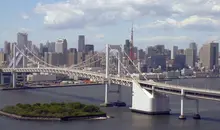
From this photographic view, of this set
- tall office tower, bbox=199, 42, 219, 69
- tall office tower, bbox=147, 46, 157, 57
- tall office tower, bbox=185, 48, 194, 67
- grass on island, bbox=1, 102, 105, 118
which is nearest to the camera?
grass on island, bbox=1, 102, 105, 118

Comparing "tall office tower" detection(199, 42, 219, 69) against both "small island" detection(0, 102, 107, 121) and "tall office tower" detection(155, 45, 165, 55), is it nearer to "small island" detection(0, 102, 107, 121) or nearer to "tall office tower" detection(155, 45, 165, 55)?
"tall office tower" detection(155, 45, 165, 55)

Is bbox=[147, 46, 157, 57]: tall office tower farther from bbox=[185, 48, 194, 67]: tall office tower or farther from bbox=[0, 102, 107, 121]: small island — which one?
bbox=[0, 102, 107, 121]: small island

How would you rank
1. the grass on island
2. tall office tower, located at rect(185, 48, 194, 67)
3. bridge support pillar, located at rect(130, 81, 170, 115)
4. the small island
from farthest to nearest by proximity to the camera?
1. tall office tower, located at rect(185, 48, 194, 67)
2. bridge support pillar, located at rect(130, 81, 170, 115)
3. the grass on island
4. the small island

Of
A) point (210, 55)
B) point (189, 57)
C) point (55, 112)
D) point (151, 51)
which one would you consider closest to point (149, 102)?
point (55, 112)

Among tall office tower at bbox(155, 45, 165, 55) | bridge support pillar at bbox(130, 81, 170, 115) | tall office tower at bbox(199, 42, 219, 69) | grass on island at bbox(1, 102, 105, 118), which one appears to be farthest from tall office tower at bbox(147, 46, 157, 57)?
grass on island at bbox(1, 102, 105, 118)

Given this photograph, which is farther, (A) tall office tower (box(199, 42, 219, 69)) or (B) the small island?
(A) tall office tower (box(199, 42, 219, 69))

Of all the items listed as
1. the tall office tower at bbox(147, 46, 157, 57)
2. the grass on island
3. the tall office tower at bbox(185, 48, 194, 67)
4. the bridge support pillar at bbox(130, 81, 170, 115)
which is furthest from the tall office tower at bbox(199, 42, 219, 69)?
the grass on island

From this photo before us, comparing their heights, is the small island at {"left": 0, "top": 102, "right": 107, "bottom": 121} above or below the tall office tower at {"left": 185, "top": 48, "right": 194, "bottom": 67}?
below

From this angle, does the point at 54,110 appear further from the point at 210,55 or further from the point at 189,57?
the point at 189,57
